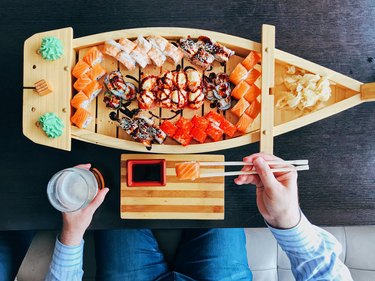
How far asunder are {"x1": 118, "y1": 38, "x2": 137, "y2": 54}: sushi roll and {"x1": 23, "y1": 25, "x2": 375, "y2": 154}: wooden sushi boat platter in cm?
1

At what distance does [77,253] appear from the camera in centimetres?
133

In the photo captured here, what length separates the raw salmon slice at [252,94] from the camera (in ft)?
4.08

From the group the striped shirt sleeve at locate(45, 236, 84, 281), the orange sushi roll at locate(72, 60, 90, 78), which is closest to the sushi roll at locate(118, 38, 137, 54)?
the orange sushi roll at locate(72, 60, 90, 78)

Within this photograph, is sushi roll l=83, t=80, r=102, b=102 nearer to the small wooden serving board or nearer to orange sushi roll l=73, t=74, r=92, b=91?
orange sushi roll l=73, t=74, r=92, b=91

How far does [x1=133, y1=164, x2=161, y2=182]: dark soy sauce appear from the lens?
1.40 meters

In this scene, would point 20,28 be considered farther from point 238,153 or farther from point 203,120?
point 238,153

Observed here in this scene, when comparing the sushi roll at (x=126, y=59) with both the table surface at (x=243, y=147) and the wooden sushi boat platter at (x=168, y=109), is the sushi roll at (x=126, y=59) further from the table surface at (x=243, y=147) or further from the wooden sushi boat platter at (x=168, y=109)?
the table surface at (x=243, y=147)

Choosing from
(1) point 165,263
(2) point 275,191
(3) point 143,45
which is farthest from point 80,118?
(1) point 165,263

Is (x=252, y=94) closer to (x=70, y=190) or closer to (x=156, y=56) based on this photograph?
(x=156, y=56)

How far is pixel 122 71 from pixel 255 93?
426 mm

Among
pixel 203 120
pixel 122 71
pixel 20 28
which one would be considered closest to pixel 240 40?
pixel 203 120

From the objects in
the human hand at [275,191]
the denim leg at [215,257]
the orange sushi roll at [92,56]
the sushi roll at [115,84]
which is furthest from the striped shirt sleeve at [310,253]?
the orange sushi roll at [92,56]

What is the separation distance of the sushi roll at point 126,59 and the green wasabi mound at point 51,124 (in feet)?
0.85

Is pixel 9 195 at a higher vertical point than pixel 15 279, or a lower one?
higher
